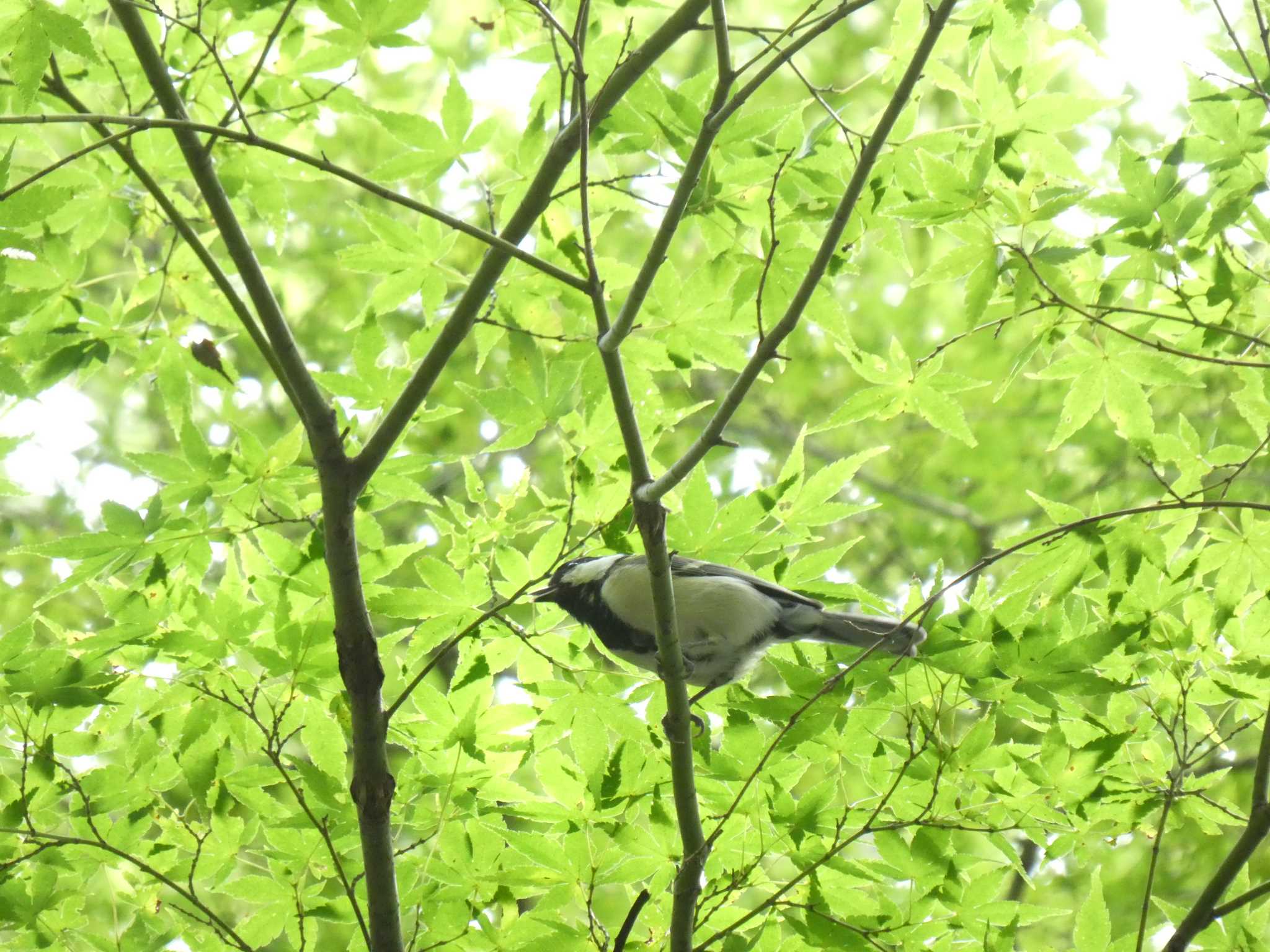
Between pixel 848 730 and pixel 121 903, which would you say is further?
pixel 121 903

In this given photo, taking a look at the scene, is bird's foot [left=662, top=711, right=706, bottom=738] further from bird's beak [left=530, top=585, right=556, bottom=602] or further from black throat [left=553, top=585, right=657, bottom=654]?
bird's beak [left=530, top=585, right=556, bottom=602]

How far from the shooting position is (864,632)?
321 centimetres

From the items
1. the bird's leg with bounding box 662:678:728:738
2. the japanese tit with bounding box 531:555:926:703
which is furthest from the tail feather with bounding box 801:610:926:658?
the bird's leg with bounding box 662:678:728:738

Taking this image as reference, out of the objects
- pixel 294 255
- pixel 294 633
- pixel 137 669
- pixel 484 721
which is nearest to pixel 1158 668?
pixel 484 721

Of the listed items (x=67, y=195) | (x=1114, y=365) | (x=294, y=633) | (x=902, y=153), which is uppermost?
(x=67, y=195)

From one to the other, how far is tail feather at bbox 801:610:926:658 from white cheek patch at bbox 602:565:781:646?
0.56ft

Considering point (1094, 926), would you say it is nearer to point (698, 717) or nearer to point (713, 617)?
point (698, 717)

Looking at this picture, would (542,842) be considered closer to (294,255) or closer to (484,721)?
(484,721)

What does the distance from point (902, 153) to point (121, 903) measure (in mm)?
2993

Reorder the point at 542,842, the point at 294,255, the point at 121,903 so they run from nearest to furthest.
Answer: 1. the point at 542,842
2. the point at 121,903
3. the point at 294,255

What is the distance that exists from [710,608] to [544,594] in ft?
1.87

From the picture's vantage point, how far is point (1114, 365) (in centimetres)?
283

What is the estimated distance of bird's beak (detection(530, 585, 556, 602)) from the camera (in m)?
3.42

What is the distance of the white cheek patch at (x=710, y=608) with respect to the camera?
379cm
